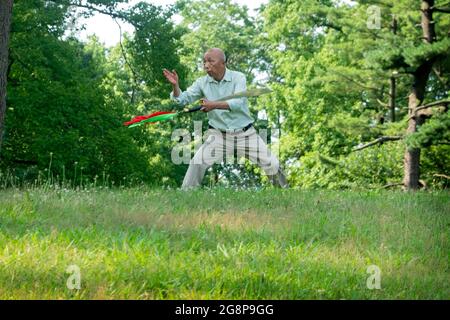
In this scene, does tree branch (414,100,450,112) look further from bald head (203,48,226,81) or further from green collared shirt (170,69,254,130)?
bald head (203,48,226,81)

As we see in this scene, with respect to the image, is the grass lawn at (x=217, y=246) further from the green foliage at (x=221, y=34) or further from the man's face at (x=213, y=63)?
the green foliage at (x=221, y=34)

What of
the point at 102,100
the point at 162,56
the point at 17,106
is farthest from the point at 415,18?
the point at 17,106

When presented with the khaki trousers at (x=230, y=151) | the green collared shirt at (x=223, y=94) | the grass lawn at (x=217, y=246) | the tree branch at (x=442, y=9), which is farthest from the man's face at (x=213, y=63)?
the tree branch at (x=442, y=9)

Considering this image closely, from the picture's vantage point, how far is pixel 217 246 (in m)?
5.36

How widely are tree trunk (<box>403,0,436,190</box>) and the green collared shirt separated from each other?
14123mm

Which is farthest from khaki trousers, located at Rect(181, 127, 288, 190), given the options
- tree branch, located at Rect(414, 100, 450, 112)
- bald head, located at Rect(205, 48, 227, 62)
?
tree branch, located at Rect(414, 100, 450, 112)

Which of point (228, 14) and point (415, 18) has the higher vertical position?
point (228, 14)

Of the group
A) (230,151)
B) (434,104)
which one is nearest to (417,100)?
(434,104)

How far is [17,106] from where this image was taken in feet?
77.2

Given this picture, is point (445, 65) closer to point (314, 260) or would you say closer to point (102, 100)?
point (102, 100)

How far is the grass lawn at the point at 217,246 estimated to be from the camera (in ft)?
14.4

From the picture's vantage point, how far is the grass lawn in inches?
173

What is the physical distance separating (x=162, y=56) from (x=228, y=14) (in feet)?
67.2

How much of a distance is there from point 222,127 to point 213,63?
0.86 metres
